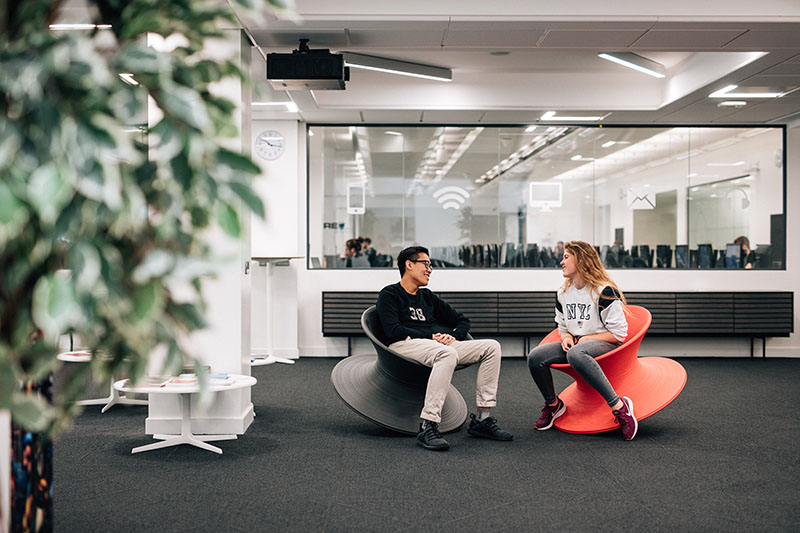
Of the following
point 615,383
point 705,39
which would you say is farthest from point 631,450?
point 705,39

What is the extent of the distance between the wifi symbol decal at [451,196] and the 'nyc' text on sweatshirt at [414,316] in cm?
379

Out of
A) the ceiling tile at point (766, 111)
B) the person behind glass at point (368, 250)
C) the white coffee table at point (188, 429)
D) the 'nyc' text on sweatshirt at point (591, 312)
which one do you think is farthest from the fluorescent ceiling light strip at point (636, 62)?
the white coffee table at point (188, 429)

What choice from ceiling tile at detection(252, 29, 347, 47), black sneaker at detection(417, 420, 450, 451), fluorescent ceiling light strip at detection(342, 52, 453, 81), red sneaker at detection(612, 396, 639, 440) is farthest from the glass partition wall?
black sneaker at detection(417, 420, 450, 451)

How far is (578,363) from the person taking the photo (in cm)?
448

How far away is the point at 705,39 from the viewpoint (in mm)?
5121

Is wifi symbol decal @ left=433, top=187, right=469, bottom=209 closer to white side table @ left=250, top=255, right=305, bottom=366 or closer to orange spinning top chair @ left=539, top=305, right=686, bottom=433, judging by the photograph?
white side table @ left=250, top=255, right=305, bottom=366

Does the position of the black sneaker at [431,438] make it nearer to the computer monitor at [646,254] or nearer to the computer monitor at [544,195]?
the computer monitor at [544,195]

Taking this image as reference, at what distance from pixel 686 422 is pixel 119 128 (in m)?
4.93

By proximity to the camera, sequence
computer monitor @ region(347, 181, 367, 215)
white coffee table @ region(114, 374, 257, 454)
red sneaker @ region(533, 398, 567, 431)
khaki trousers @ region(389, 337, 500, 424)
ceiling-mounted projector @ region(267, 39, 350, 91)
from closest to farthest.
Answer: white coffee table @ region(114, 374, 257, 454)
khaki trousers @ region(389, 337, 500, 424)
red sneaker @ region(533, 398, 567, 431)
ceiling-mounted projector @ region(267, 39, 350, 91)
computer monitor @ region(347, 181, 367, 215)

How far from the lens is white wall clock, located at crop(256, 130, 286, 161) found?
827 centimetres

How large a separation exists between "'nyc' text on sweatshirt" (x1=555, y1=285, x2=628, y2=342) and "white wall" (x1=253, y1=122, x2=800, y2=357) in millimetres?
3515

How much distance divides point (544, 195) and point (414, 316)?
14.6ft

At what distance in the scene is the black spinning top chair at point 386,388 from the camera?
14.6ft

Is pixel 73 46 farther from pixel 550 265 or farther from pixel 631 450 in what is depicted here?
pixel 550 265
